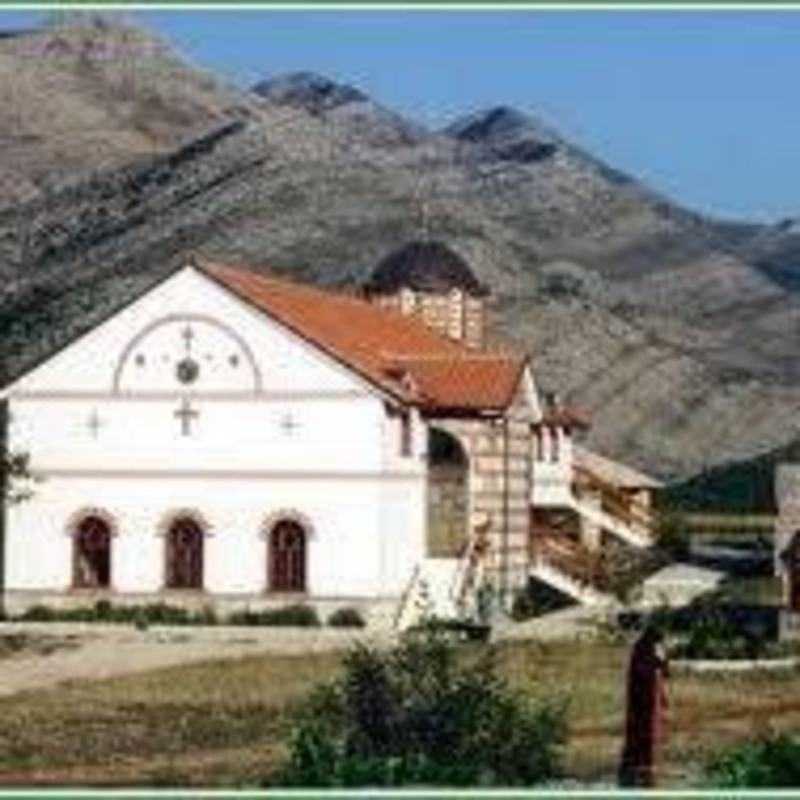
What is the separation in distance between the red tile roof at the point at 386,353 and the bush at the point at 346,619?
3.21 metres

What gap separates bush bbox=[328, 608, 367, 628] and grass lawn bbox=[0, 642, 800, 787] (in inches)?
212

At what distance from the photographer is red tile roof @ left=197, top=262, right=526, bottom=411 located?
144ft

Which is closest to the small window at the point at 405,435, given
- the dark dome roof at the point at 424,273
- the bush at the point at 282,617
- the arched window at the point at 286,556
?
the arched window at the point at 286,556

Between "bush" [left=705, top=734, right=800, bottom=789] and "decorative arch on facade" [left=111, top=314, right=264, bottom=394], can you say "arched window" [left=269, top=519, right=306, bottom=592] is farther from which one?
"bush" [left=705, top=734, right=800, bottom=789]

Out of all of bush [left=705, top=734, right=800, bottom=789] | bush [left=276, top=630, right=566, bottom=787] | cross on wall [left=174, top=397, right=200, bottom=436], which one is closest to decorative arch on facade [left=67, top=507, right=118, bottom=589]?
cross on wall [left=174, top=397, right=200, bottom=436]

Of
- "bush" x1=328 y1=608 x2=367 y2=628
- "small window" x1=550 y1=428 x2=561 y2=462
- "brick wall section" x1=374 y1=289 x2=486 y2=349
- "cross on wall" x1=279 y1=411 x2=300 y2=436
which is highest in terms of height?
"brick wall section" x1=374 y1=289 x2=486 y2=349

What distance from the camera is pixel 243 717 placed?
29.4 m

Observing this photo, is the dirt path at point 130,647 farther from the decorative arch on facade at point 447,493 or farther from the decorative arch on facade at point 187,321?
the decorative arch on facade at point 187,321

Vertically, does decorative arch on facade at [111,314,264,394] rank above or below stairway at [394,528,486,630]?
above

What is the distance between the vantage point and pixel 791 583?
41094mm

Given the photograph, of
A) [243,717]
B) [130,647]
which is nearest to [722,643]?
[130,647]

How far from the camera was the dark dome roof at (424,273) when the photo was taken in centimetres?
5528

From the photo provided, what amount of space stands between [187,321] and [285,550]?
12.1 feet

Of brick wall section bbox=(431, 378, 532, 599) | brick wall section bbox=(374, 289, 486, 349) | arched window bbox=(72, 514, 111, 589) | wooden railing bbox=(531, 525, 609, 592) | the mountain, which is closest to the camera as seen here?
arched window bbox=(72, 514, 111, 589)
